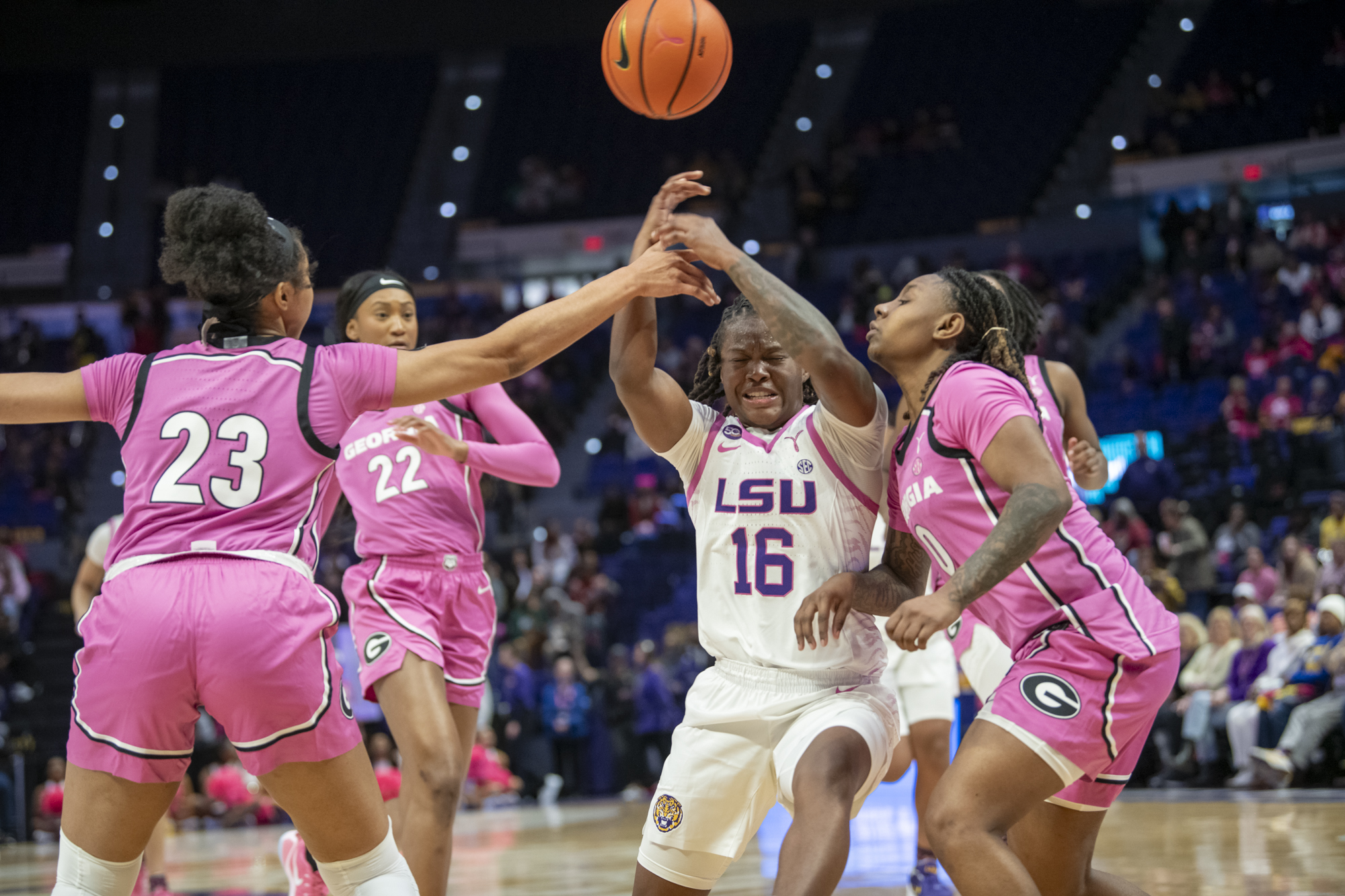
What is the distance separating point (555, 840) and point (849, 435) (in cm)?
644

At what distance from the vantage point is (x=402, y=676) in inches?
182

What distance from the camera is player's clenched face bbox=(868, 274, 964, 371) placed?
3.72 meters

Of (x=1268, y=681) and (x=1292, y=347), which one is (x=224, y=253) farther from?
(x=1292, y=347)

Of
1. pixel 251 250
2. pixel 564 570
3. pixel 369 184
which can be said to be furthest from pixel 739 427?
pixel 369 184

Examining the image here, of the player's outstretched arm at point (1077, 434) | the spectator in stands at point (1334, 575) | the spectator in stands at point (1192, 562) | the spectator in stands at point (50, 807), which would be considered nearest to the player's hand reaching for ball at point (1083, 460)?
the player's outstretched arm at point (1077, 434)

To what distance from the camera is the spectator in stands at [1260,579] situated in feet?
38.8

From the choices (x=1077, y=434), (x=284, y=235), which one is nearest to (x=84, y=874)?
(x=284, y=235)

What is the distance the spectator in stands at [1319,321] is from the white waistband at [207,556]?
14765 mm

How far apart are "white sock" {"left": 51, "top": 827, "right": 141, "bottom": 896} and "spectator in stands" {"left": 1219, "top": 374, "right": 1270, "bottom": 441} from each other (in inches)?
529

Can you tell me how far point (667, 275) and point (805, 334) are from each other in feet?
1.31

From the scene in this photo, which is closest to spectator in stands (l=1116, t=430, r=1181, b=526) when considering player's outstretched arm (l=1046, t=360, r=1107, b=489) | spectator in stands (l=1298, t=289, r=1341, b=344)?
spectator in stands (l=1298, t=289, r=1341, b=344)

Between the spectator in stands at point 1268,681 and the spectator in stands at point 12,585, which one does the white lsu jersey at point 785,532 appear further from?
the spectator in stands at point 12,585

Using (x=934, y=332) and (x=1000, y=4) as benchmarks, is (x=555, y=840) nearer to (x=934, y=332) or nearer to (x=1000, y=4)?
(x=934, y=332)

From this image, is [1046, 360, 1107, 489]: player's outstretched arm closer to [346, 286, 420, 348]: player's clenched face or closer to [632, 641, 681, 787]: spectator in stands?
[346, 286, 420, 348]: player's clenched face
